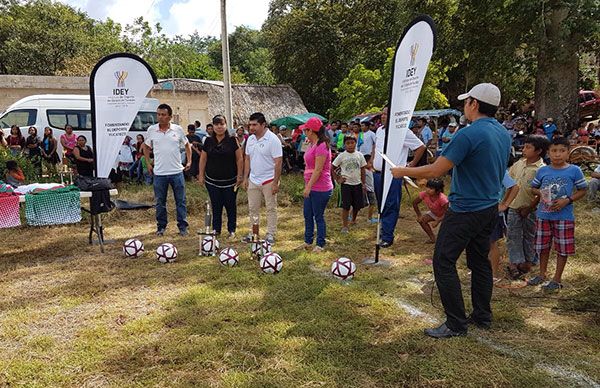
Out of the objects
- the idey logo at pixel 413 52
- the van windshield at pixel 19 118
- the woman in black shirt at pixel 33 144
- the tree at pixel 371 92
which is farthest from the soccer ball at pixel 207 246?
the tree at pixel 371 92

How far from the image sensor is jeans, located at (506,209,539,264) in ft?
16.2

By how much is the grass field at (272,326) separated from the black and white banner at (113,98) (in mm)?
1489

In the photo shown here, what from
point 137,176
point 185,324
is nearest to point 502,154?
point 185,324

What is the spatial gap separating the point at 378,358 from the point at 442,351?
0.47 metres

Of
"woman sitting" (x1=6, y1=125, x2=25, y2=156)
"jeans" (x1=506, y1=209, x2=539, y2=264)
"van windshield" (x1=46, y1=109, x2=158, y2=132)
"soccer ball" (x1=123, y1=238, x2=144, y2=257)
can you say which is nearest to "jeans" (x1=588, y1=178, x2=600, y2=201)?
"jeans" (x1=506, y1=209, x2=539, y2=264)

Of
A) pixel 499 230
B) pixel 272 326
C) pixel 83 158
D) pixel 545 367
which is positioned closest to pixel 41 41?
pixel 83 158

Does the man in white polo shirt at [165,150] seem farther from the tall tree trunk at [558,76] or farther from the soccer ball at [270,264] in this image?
the tall tree trunk at [558,76]

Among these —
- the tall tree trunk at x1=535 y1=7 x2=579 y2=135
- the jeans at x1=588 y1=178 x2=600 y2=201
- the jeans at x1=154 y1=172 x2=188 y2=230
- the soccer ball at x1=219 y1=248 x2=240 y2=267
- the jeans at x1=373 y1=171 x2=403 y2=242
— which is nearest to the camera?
the soccer ball at x1=219 y1=248 x2=240 y2=267

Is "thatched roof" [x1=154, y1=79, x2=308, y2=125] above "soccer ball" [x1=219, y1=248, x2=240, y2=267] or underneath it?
above

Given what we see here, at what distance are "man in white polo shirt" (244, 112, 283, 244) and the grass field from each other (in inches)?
30.1

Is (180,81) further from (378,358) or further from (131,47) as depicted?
(378,358)

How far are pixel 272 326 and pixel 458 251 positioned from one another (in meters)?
1.60

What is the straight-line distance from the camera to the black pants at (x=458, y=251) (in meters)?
3.37

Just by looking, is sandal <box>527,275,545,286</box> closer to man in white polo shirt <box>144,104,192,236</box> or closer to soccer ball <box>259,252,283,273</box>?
soccer ball <box>259,252,283,273</box>
